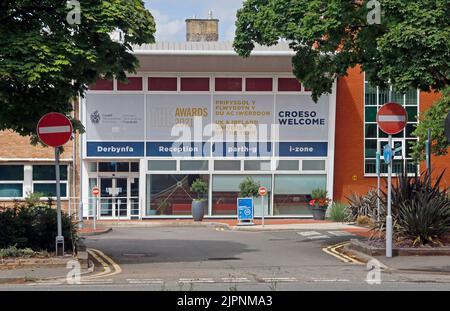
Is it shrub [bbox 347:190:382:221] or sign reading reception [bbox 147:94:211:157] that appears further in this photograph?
A: sign reading reception [bbox 147:94:211:157]

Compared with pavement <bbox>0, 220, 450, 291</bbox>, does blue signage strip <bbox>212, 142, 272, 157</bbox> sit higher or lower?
higher

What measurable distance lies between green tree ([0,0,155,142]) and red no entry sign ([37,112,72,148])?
0.75m

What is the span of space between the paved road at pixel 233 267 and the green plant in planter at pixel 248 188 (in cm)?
1002

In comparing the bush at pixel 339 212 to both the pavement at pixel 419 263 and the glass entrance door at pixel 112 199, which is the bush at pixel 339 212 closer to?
the glass entrance door at pixel 112 199

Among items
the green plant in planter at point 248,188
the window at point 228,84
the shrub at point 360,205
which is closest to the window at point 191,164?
the green plant in planter at point 248,188

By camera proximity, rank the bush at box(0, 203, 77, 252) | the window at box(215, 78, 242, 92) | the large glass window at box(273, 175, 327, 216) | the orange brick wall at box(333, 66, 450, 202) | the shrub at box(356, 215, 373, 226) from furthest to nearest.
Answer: the orange brick wall at box(333, 66, 450, 202)
the large glass window at box(273, 175, 327, 216)
the window at box(215, 78, 242, 92)
the shrub at box(356, 215, 373, 226)
the bush at box(0, 203, 77, 252)

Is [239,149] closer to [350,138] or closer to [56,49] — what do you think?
[350,138]

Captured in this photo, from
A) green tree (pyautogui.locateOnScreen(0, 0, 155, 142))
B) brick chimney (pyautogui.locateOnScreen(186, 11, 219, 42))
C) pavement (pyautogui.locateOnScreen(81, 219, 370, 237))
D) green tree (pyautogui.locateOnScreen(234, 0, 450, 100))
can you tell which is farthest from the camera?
brick chimney (pyautogui.locateOnScreen(186, 11, 219, 42))

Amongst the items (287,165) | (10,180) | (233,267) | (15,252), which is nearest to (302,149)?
(287,165)

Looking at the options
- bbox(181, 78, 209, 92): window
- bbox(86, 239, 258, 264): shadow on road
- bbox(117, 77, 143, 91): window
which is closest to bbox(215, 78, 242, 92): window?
bbox(181, 78, 209, 92): window

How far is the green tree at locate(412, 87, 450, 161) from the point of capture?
30031mm

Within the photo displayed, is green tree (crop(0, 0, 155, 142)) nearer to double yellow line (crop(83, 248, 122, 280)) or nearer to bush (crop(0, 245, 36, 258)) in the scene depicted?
bush (crop(0, 245, 36, 258))

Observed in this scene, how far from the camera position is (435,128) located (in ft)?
98.7

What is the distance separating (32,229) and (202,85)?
73.8 feet
